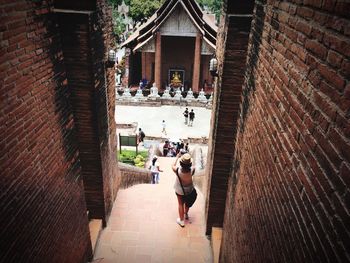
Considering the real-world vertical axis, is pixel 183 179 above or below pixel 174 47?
above

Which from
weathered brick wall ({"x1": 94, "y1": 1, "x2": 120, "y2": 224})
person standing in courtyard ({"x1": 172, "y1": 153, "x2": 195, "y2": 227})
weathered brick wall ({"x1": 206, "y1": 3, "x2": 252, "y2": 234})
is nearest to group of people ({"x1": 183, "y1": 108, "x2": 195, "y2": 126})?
weathered brick wall ({"x1": 94, "y1": 1, "x2": 120, "y2": 224})

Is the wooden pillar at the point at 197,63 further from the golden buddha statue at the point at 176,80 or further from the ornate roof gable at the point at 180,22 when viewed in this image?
the golden buddha statue at the point at 176,80

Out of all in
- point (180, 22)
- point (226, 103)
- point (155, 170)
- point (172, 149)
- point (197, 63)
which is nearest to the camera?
point (226, 103)

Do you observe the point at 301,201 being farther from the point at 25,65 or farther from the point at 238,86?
the point at 238,86

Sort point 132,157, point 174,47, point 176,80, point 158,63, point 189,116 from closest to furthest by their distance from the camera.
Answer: point 132,157
point 189,116
point 158,63
point 174,47
point 176,80

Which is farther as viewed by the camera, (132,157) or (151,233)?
(132,157)

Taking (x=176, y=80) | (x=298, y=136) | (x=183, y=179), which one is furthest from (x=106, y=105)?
(x=176, y=80)

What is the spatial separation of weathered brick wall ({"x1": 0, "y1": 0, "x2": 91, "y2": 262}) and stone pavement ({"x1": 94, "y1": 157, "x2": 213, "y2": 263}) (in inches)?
64.1

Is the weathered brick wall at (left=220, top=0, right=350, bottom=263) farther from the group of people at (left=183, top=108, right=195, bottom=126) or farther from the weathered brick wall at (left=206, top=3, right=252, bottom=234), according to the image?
the group of people at (left=183, top=108, right=195, bottom=126)

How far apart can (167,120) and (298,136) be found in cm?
1700

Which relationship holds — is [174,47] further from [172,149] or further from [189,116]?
[172,149]

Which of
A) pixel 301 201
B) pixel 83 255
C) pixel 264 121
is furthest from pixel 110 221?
pixel 301 201

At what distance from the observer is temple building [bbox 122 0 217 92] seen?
21.0 metres

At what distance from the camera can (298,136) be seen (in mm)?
2346
